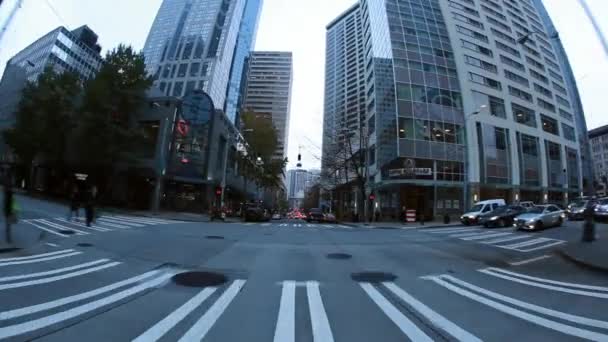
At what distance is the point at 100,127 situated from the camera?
27.6 meters

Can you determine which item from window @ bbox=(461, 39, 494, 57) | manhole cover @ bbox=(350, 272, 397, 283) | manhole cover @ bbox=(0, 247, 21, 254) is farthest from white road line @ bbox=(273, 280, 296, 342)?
window @ bbox=(461, 39, 494, 57)

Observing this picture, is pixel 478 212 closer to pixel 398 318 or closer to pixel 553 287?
pixel 553 287

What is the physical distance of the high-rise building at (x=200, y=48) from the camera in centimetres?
6762

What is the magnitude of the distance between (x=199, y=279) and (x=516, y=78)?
59.4 metres

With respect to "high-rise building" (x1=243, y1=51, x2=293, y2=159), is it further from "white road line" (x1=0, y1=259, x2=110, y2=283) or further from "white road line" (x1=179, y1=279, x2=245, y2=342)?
"white road line" (x1=179, y1=279, x2=245, y2=342)

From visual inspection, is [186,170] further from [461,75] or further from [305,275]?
[461,75]

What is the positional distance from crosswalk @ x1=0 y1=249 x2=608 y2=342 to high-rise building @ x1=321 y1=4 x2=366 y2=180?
29824mm

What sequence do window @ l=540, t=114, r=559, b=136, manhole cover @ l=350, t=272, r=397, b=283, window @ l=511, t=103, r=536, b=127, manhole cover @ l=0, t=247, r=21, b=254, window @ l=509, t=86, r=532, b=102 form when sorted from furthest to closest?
window @ l=540, t=114, r=559, b=136
window @ l=509, t=86, r=532, b=102
window @ l=511, t=103, r=536, b=127
manhole cover @ l=0, t=247, r=21, b=254
manhole cover @ l=350, t=272, r=397, b=283

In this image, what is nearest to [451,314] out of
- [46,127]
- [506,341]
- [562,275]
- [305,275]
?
[506,341]

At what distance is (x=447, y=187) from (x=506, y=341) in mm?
36437

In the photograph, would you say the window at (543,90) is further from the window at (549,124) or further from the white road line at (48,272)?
the white road line at (48,272)

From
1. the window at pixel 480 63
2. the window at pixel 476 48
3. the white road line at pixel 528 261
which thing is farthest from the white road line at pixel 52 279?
the window at pixel 476 48

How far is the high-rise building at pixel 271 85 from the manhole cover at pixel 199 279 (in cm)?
9151

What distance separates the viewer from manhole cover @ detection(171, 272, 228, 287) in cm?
578
